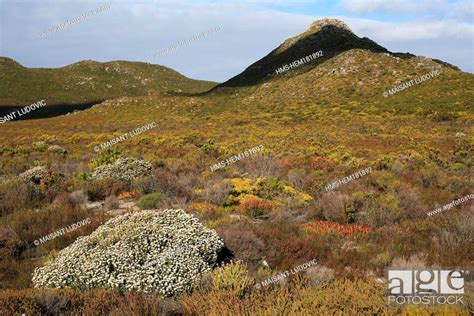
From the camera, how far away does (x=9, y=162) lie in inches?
778

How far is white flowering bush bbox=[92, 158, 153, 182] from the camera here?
48.2ft

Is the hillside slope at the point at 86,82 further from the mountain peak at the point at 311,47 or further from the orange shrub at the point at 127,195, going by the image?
the orange shrub at the point at 127,195

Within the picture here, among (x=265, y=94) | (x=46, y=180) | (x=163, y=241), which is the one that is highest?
(x=265, y=94)

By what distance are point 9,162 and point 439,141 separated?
23.8 meters

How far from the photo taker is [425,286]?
6.41 m

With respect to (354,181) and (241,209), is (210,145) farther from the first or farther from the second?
(241,209)

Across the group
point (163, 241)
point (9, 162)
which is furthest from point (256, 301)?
point (9, 162)

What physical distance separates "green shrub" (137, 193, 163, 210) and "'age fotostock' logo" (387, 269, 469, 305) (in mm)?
6475

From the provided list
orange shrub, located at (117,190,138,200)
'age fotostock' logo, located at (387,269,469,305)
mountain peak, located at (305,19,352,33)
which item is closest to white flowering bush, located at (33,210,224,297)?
'age fotostock' logo, located at (387,269,469,305)

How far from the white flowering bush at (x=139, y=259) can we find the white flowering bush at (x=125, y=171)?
7.21 meters

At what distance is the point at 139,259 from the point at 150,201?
467 centimetres

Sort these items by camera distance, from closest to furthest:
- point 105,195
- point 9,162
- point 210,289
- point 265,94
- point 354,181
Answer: point 210,289, point 105,195, point 354,181, point 9,162, point 265,94

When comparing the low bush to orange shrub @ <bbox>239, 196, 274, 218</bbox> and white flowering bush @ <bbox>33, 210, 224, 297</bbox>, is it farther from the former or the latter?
orange shrub @ <bbox>239, 196, 274, 218</bbox>

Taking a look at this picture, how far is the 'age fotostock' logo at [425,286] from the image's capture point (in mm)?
5805
